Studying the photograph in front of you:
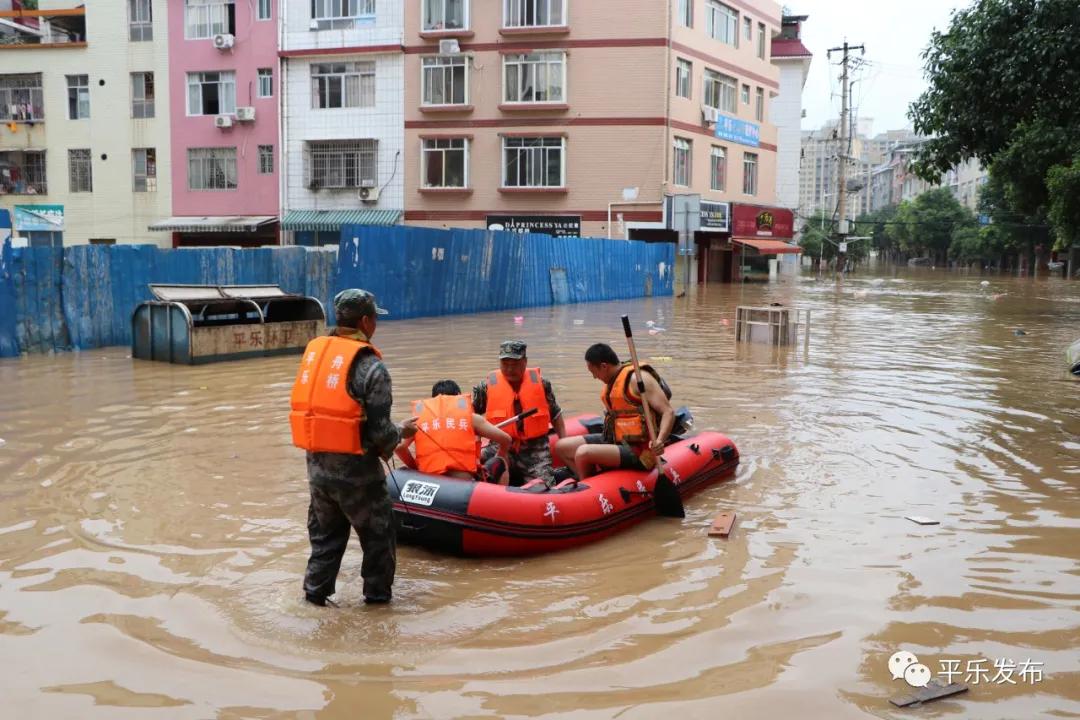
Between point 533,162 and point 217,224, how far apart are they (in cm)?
1235

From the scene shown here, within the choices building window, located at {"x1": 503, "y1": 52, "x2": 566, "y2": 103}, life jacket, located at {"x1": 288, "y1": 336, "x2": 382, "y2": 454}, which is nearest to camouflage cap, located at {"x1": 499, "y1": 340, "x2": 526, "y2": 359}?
life jacket, located at {"x1": 288, "y1": 336, "x2": 382, "y2": 454}

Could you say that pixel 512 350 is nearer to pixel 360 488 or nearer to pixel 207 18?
pixel 360 488

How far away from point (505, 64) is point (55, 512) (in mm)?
32310

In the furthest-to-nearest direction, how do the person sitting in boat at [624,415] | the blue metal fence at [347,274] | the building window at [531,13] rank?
the building window at [531,13] < the blue metal fence at [347,274] < the person sitting in boat at [624,415]

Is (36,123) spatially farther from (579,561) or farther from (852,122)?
(852,122)

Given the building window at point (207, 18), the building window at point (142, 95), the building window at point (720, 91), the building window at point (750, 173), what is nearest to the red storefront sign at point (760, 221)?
the building window at point (750, 173)

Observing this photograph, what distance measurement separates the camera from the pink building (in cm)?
3775

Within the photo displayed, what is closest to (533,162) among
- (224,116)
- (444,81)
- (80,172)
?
(444,81)

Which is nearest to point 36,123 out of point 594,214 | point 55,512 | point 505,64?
point 505,64

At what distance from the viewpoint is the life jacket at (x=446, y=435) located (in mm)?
6660

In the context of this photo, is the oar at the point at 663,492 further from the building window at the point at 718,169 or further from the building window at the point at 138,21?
the building window at the point at 138,21

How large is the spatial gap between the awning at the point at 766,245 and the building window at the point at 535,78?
11.4 m

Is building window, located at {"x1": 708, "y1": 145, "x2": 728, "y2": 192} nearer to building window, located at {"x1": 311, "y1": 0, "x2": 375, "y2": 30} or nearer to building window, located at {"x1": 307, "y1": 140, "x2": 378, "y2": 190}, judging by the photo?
building window, located at {"x1": 307, "y1": 140, "x2": 378, "y2": 190}

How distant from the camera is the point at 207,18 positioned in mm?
37688
